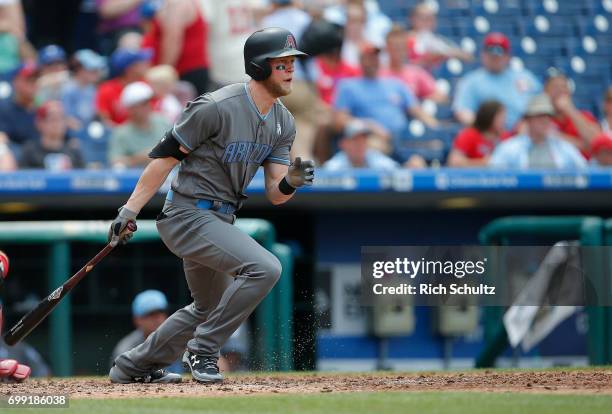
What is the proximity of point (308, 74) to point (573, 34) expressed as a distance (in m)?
3.23

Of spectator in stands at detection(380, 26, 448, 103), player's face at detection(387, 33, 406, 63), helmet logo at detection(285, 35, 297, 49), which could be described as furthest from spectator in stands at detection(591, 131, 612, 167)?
helmet logo at detection(285, 35, 297, 49)

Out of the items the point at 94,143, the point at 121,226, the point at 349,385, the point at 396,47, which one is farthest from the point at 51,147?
the point at 349,385

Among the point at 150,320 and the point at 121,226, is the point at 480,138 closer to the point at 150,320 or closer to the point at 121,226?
the point at 150,320

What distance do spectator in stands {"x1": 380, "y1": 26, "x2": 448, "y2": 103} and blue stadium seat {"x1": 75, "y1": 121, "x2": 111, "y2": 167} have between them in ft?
8.41

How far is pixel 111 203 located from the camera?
874 centimetres

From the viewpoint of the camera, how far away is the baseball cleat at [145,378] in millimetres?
5738

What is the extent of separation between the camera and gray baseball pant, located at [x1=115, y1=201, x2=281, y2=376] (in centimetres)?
530

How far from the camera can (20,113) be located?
9398 mm

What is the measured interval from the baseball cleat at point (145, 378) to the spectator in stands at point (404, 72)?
207 inches

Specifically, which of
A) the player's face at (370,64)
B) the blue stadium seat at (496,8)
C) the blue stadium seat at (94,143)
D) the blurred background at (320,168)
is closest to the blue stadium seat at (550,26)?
the blue stadium seat at (496,8)

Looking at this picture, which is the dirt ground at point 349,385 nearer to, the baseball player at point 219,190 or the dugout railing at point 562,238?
the baseball player at point 219,190

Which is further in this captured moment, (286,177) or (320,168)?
(320,168)

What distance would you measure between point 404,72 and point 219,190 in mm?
5658

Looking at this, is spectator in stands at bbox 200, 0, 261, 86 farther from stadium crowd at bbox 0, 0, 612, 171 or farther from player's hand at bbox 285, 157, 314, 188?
player's hand at bbox 285, 157, 314, 188
